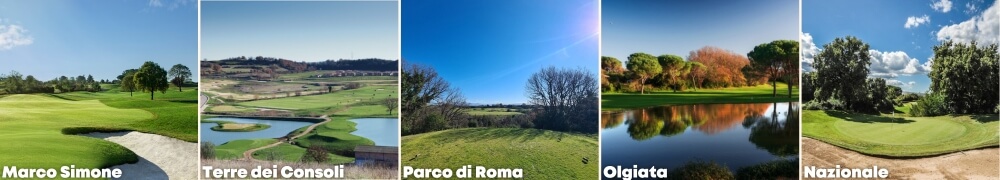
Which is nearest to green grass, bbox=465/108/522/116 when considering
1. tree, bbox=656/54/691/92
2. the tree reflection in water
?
the tree reflection in water

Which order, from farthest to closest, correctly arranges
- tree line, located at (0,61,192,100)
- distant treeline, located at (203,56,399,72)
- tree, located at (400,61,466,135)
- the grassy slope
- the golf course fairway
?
the grassy slope
tree line, located at (0,61,192,100)
distant treeline, located at (203,56,399,72)
tree, located at (400,61,466,135)
the golf course fairway

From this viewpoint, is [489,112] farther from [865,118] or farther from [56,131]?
[56,131]

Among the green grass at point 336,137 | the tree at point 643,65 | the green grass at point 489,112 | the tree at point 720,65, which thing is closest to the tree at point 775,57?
the tree at point 720,65

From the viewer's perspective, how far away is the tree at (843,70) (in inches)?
414

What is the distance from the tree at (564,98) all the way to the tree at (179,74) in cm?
507

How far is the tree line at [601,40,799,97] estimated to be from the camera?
10477mm

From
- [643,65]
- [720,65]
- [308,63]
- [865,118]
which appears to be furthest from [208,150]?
[865,118]

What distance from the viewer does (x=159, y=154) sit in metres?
10.6

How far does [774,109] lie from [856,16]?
5.93 feet

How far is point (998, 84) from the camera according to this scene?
34.7 ft

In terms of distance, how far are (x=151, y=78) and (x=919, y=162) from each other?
11.5 meters

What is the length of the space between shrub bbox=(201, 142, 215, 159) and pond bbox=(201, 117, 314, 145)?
0.06 meters

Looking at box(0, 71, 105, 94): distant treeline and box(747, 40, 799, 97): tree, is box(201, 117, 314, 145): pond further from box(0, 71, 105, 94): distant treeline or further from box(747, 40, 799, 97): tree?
box(747, 40, 799, 97): tree

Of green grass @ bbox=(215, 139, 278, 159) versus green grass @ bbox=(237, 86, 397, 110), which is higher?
green grass @ bbox=(237, 86, 397, 110)
